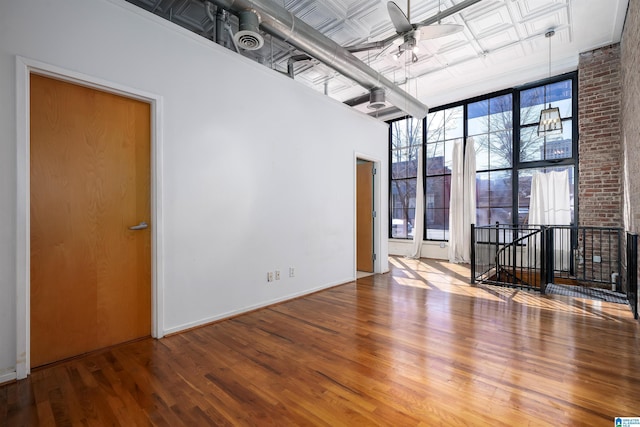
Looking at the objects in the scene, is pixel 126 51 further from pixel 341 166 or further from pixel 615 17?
pixel 615 17

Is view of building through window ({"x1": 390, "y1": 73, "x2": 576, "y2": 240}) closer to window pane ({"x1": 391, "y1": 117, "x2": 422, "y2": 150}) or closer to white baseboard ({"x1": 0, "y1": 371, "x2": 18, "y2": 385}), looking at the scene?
window pane ({"x1": 391, "y1": 117, "x2": 422, "y2": 150})

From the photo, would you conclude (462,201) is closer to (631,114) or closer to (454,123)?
(454,123)

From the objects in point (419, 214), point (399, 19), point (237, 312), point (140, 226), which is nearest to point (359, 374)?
point (237, 312)

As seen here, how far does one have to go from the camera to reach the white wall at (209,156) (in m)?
2.12

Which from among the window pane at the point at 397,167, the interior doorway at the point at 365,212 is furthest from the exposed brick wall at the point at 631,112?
the window pane at the point at 397,167

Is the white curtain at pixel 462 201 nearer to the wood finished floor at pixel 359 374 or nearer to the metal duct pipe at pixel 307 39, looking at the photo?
the metal duct pipe at pixel 307 39

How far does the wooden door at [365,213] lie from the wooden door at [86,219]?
153 inches

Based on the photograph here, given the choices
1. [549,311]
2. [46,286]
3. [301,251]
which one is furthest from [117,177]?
[549,311]

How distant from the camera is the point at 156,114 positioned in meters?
2.78

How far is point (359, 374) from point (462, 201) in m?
5.87

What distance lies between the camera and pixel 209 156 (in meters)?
3.17

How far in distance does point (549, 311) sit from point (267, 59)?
545 cm

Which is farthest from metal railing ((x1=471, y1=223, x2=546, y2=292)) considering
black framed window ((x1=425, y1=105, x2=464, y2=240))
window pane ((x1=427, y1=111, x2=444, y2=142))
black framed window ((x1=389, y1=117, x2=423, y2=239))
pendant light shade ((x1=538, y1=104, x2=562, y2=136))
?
window pane ((x1=427, y1=111, x2=444, y2=142))

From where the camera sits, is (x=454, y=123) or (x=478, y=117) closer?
(x=478, y=117)
